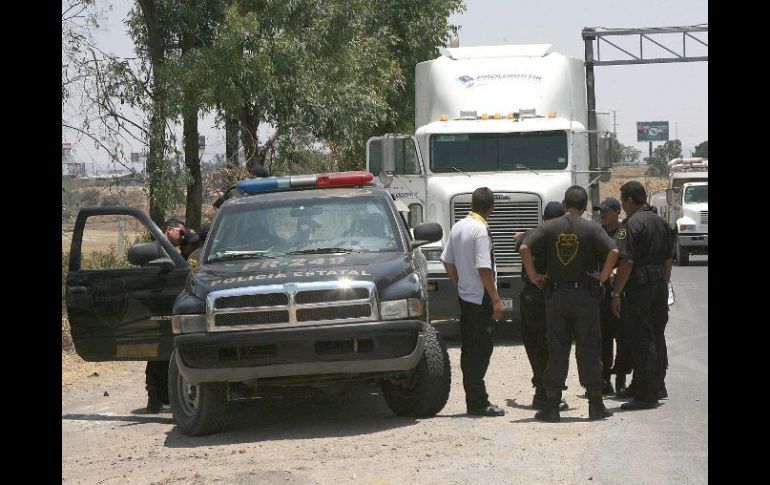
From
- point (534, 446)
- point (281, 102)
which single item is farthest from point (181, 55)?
point (534, 446)

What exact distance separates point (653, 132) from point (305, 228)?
190088mm

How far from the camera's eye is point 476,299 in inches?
413

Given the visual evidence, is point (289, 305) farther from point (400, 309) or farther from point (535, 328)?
point (535, 328)

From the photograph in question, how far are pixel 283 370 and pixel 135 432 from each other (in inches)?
63.9

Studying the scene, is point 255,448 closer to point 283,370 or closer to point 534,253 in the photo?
point 283,370

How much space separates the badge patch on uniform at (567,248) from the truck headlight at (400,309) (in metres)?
1.15

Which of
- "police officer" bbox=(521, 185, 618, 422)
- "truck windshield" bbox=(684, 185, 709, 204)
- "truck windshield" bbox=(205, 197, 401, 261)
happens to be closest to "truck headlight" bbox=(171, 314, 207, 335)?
"truck windshield" bbox=(205, 197, 401, 261)

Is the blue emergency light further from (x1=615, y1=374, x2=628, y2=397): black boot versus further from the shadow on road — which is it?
(x1=615, y1=374, x2=628, y2=397): black boot

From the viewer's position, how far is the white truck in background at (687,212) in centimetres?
3316

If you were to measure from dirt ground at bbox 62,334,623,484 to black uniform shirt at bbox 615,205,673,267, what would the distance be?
1.27 m

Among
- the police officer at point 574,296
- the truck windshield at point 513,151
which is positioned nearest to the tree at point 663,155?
the truck windshield at point 513,151

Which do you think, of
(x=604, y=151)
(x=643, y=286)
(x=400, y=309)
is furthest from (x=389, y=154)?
(x=400, y=309)

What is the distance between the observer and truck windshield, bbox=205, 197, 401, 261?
1070 cm

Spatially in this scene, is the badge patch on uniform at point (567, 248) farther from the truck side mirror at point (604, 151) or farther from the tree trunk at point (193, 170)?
the tree trunk at point (193, 170)
